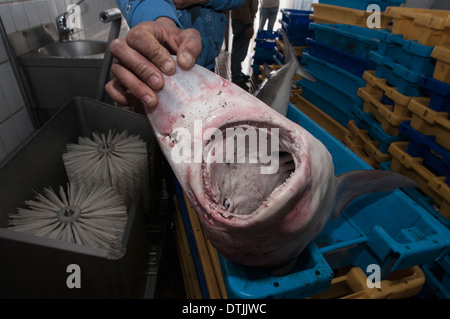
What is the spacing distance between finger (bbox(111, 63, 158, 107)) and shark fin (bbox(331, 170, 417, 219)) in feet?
2.05

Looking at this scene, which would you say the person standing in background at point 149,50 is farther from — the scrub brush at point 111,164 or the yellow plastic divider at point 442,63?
the yellow plastic divider at point 442,63

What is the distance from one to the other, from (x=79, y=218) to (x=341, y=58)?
1.83 meters

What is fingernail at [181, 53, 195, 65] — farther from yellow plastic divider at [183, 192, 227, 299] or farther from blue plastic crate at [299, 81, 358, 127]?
blue plastic crate at [299, 81, 358, 127]

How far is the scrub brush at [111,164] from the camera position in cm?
121

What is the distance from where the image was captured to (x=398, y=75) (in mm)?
1299

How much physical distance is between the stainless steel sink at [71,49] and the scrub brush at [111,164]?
0.97 meters

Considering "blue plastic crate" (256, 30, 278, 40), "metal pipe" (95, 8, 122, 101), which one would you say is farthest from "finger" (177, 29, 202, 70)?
"blue plastic crate" (256, 30, 278, 40)

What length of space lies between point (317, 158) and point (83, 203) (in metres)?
0.87

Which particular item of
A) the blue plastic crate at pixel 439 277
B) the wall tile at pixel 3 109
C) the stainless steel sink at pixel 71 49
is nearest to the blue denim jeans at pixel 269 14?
the stainless steel sink at pixel 71 49

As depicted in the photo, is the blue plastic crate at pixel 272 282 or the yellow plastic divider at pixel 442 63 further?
the yellow plastic divider at pixel 442 63

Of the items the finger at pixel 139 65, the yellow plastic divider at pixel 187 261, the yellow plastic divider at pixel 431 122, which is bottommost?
the yellow plastic divider at pixel 187 261

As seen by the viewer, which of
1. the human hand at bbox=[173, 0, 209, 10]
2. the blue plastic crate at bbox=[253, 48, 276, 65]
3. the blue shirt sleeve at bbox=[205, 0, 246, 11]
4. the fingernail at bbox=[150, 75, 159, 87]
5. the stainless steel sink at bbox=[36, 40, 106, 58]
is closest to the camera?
the fingernail at bbox=[150, 75, 159, 87]
